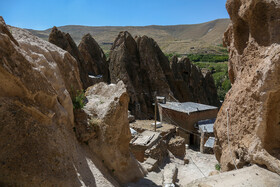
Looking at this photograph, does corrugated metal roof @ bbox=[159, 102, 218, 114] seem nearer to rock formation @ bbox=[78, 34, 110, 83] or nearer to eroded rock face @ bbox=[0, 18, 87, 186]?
rock formation @ bbox=[78, 34, 110, 83]

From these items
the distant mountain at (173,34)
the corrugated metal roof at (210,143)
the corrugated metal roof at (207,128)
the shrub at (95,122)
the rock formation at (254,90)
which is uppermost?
the distant mountain at (173,34)

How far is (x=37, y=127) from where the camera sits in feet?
14.6

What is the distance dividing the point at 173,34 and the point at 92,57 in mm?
139477

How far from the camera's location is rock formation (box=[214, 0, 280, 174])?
4691 mm

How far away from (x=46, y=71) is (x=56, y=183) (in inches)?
Answer: 110

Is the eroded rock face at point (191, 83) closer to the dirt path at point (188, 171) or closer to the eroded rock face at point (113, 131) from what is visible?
the dirt path at point (188, 171)

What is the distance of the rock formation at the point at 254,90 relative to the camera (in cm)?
469

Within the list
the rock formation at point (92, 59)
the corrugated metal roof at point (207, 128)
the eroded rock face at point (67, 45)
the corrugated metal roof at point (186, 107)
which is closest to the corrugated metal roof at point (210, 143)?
the corrugated metal roof at point (207, 128)

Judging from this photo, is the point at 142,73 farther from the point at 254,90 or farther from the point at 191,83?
Result: the point at 254,90

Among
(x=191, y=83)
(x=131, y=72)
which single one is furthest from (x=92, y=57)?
(x=191, y=83)

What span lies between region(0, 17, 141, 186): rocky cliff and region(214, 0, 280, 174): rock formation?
3.71 metres

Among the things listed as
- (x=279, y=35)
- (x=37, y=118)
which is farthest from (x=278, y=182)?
(x=37, y=118)

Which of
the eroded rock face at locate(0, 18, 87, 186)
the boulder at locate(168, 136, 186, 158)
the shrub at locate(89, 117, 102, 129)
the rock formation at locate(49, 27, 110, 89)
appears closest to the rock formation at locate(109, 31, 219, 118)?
the rock formation at locate(49, 27, 110, 89)

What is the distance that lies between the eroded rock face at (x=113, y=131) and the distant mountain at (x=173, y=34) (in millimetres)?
87561
